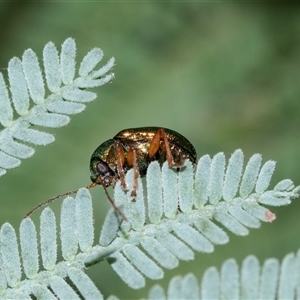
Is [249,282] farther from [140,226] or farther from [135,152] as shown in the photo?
[135,152]

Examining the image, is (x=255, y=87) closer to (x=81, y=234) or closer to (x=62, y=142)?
(x=62, y=142)

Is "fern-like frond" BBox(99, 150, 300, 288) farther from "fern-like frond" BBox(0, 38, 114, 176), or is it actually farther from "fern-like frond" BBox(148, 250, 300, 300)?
"fern-like frond" BBox(0, 38, 114, 176)

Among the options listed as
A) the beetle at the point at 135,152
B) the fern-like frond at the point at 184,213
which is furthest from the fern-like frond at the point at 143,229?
the beetle at the point at 135,152

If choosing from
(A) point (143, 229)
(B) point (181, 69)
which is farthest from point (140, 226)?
Answer: (B) point (181, 69)

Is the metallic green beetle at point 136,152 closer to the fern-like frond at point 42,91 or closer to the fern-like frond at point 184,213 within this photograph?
the fern-like frond at point 42,91

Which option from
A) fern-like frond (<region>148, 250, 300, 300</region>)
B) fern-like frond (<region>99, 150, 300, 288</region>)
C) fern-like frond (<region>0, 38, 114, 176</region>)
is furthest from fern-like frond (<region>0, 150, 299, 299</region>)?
fern-like frond (<region>0, 38, 114, 176</region>)
